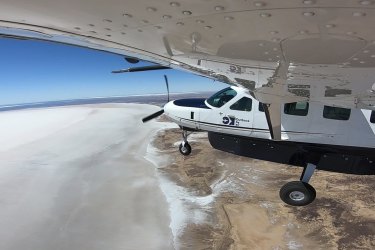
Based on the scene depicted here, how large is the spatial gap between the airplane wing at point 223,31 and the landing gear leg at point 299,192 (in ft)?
16.7

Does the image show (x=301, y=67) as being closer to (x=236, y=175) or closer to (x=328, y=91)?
(x=328, y=91)

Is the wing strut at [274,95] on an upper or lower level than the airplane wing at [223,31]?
lower

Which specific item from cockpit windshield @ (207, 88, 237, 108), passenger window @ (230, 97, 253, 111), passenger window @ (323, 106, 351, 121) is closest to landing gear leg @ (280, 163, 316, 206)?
passenger window @ (323, 106, 351, 121)

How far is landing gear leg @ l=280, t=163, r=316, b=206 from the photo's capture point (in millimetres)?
8281

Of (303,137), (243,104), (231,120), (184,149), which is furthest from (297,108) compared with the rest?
(184,149)

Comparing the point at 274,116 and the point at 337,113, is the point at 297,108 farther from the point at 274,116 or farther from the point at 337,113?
the point at 274,116

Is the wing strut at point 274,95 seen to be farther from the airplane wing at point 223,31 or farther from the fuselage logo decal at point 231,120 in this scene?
the fuselage logo decal at point 231,120

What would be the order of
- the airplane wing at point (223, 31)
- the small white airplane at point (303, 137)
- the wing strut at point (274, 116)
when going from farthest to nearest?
the small white airplane at point (303, 137)
the wing strut at point (274, 116)
the airplane wing at point (223, 31)

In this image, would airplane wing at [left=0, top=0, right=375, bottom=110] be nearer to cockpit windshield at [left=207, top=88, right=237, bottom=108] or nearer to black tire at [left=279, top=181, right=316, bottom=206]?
black tire at [left=279, top=181, right=316, bottom=206]

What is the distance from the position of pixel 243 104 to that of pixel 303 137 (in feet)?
6.90

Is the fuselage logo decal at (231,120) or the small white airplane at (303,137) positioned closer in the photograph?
the small white airplane at (303,137)

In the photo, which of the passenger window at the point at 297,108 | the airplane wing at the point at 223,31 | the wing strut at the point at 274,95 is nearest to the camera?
the airplane wing at the point at 223,31

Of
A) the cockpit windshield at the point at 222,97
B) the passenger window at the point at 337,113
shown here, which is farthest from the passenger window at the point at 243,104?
the passenger window at the point at 337,113

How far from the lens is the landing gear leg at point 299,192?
27.2ft
